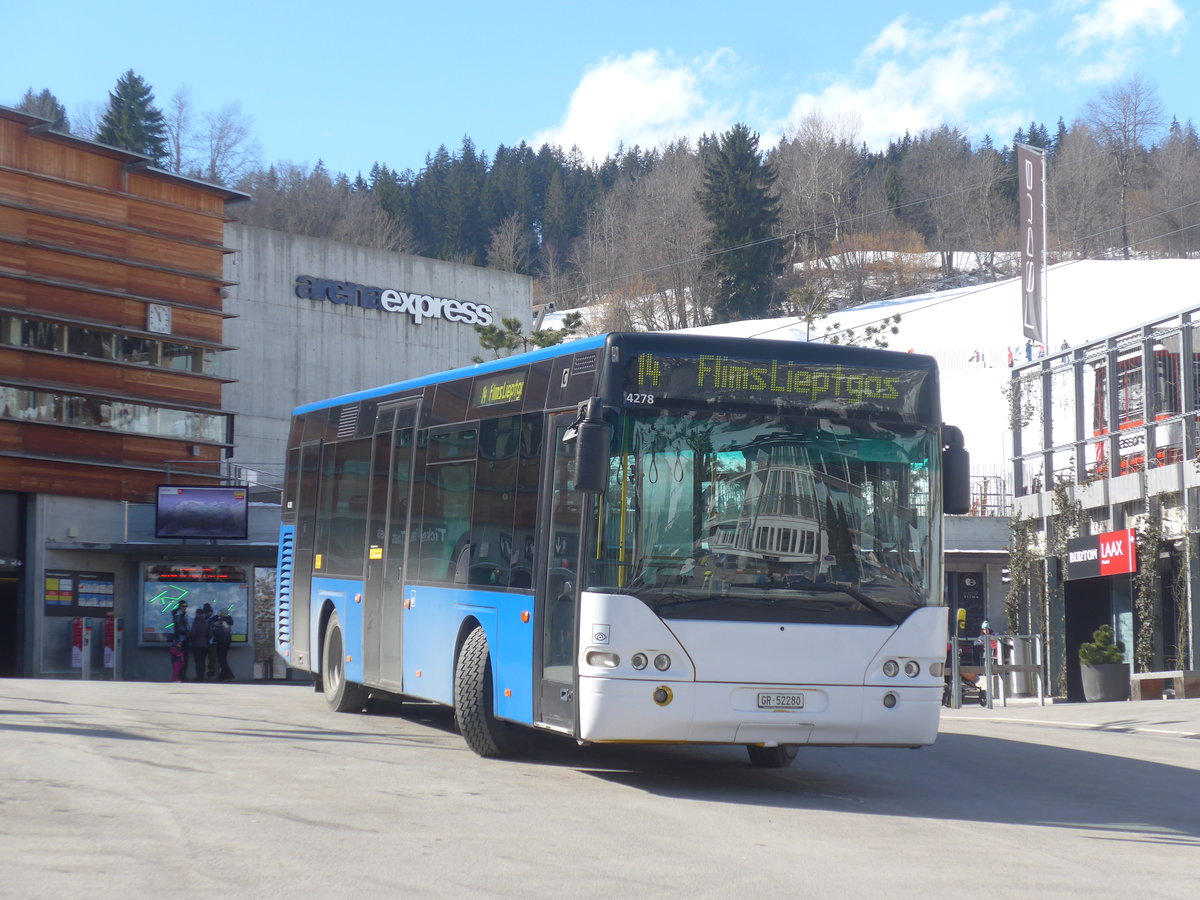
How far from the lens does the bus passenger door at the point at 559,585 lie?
10.1 meters

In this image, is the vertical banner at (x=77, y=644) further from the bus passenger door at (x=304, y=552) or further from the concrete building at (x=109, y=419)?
the bus passenger door at (x=304, y=552)

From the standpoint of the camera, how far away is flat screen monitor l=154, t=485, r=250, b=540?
123 ft

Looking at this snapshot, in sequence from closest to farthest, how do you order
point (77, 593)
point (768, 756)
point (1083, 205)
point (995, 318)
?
point (768, 756)
point (77, 593)
point (995, 318)
point (1083, 205)

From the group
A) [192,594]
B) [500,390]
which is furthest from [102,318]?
[500,390]

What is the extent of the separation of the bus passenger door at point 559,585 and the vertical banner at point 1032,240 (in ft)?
106

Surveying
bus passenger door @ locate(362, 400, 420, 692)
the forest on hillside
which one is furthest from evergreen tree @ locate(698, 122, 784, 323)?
bus passenger door @ locate(362, 400, 420, 692)

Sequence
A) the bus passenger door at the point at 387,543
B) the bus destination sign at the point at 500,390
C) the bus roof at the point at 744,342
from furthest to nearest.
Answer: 1. the bus passenger door at the point at 387,543
2. the bus destination sign at the point at 500,390
3. the bus roof at the point at 744,342

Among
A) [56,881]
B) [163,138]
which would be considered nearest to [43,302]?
[56,881]

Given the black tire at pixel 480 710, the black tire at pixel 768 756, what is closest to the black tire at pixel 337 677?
the black tire at pixel 480 710

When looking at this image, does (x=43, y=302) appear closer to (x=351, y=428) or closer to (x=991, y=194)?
(x=351, y=428)

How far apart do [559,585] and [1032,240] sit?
35189 millimetres

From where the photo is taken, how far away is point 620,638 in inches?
386

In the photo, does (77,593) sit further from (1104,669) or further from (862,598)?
(862,598)

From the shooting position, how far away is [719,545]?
993cm
